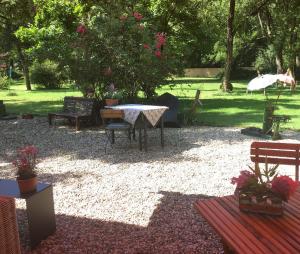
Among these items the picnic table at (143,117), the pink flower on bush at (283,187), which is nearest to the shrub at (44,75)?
the picnic table at (143,117)

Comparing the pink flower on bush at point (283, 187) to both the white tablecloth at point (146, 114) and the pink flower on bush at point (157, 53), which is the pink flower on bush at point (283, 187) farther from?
the pink flower on bush at point (157, 53)

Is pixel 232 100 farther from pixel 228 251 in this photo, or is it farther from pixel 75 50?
pixel 228 251

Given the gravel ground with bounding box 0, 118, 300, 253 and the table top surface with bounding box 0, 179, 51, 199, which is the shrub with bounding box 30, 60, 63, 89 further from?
the table top surface with bounding box 0, 179, 51, 199

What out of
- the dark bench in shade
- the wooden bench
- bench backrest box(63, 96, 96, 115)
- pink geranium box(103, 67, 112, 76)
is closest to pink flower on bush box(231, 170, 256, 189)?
the dark bench in shade

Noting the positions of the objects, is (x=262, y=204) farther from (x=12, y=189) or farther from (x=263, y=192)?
(x=12, y=189)

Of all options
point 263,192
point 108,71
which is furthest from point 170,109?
point 263,192

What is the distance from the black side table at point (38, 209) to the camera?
456cm

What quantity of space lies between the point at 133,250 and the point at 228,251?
1.23m

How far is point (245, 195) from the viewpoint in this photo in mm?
3473

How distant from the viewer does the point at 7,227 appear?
366cm

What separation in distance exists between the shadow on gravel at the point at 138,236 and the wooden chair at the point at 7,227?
92cm

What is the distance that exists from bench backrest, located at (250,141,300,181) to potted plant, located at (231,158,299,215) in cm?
209

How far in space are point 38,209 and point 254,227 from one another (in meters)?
2.67

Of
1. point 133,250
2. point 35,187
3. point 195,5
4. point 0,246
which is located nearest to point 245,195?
point 133,250
